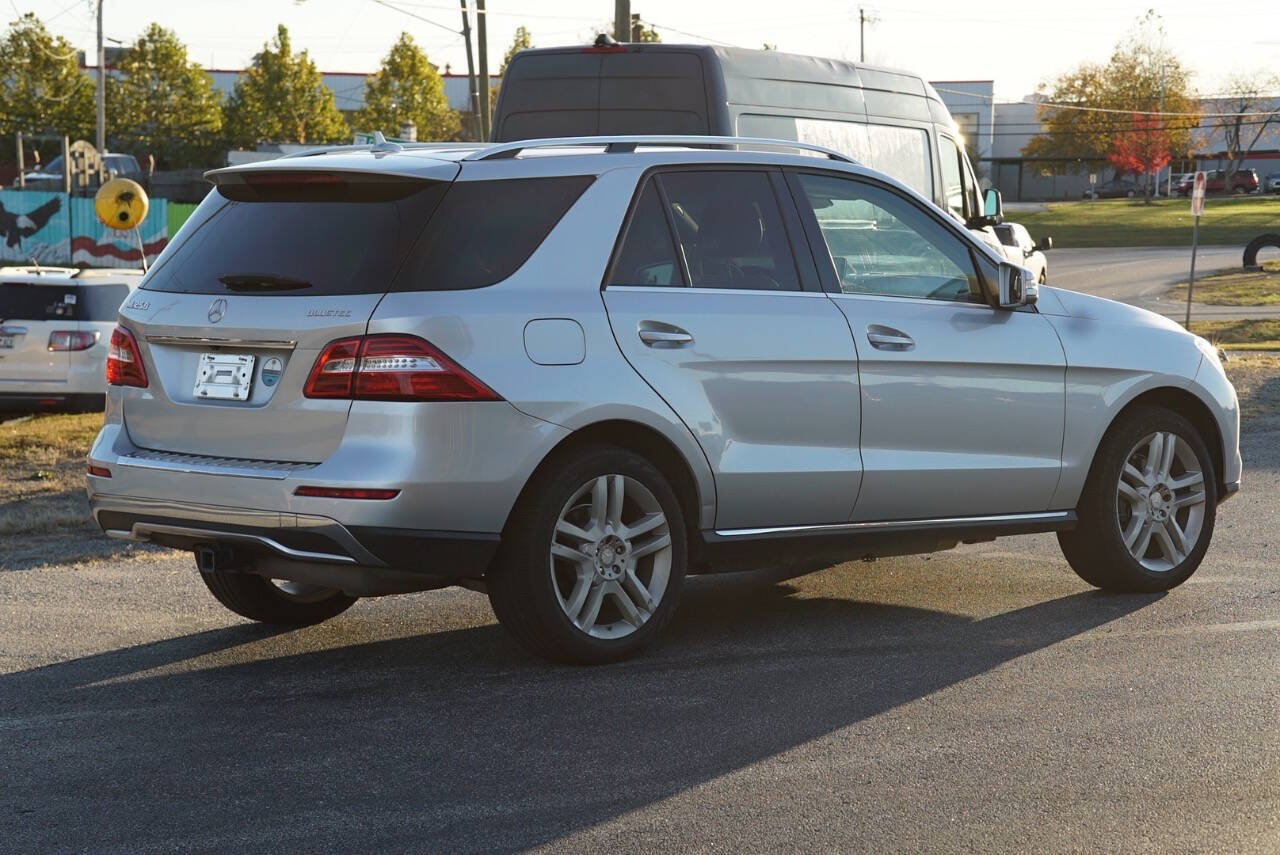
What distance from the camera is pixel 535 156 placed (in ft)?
20.4

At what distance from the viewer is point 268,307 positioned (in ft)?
19.1

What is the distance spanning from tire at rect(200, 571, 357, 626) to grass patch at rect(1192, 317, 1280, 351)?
64.3 feet

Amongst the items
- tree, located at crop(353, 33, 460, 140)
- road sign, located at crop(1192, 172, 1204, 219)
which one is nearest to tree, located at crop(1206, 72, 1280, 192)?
tree, located at crop(353, 33, 460, 140)

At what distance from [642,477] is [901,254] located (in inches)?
63.6

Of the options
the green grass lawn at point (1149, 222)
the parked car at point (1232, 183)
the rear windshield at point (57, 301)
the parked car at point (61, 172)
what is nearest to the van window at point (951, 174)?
the rear windshield at point (57, 301)

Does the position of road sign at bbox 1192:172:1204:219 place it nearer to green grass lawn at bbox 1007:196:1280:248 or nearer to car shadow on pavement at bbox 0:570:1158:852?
car shadow on pavement at bbox 0:570:1158:852

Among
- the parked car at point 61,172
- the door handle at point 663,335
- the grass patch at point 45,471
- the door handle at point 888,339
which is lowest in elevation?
the grass patch at point 45,471

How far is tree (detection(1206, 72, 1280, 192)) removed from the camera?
120812 millimetres

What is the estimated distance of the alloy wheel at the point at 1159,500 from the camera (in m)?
7.64

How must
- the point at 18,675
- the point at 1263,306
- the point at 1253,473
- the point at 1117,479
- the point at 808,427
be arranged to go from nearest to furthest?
1. the point at 18,675
2. the point at 808,427
3. the point at 1117,479
4. the point at 1253,473
5. the point at 1263,306

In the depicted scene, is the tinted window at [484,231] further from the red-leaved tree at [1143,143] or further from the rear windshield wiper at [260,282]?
the red-leaved tree at [1143,143]

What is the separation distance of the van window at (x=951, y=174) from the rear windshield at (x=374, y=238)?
8.52 meters

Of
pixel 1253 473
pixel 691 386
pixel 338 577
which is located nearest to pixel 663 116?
pixel 1253 473

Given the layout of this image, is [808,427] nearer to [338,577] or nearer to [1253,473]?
[338,577]
